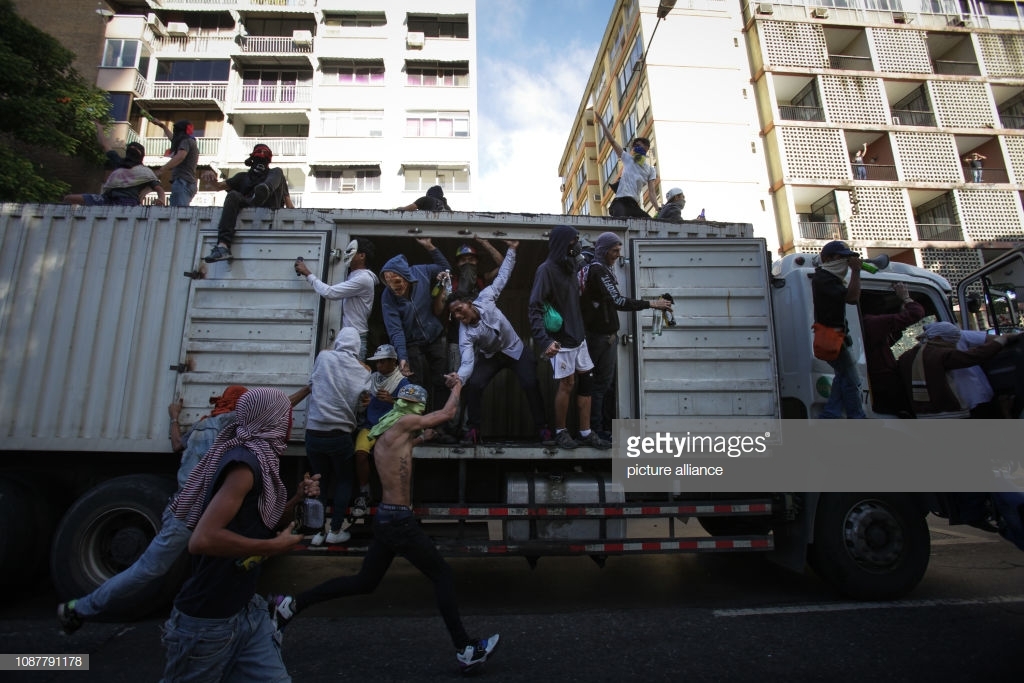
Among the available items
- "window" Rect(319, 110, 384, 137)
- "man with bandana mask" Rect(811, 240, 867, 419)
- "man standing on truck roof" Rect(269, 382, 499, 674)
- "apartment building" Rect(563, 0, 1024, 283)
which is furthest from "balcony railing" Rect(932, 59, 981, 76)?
"man standing on truck roof" Rect(269, 382, 499, 674)

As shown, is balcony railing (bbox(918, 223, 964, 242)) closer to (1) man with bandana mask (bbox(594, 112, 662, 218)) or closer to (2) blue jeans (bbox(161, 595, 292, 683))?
(1) man with bandana mask (bbox(594, 112, 662, 218))

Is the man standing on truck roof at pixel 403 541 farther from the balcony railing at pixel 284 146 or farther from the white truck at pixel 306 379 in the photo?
the balcony railing at pixel 284 146

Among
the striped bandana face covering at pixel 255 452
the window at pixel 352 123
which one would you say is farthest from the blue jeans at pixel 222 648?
the window at pixel 352 123

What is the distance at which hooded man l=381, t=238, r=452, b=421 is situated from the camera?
4.84 m

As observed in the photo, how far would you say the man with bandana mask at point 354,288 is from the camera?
4.48 metres

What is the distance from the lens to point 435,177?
24.1 m

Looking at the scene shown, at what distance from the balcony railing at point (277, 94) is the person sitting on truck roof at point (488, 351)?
24488mm

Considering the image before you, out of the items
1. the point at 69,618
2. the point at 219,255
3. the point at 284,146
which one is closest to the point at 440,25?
the point at 284,146

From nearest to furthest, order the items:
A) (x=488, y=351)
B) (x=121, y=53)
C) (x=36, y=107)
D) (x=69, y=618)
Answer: (x=69, y=618)
(x=488, y=351)
(x=36, y=107)
(x=121, y=53)

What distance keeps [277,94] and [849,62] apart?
2763cm

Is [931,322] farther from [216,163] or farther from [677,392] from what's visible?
[216,163]

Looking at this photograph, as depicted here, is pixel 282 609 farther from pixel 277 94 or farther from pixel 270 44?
pixel 270 44

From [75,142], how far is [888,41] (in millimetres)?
32572

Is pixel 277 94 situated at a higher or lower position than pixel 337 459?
higher
